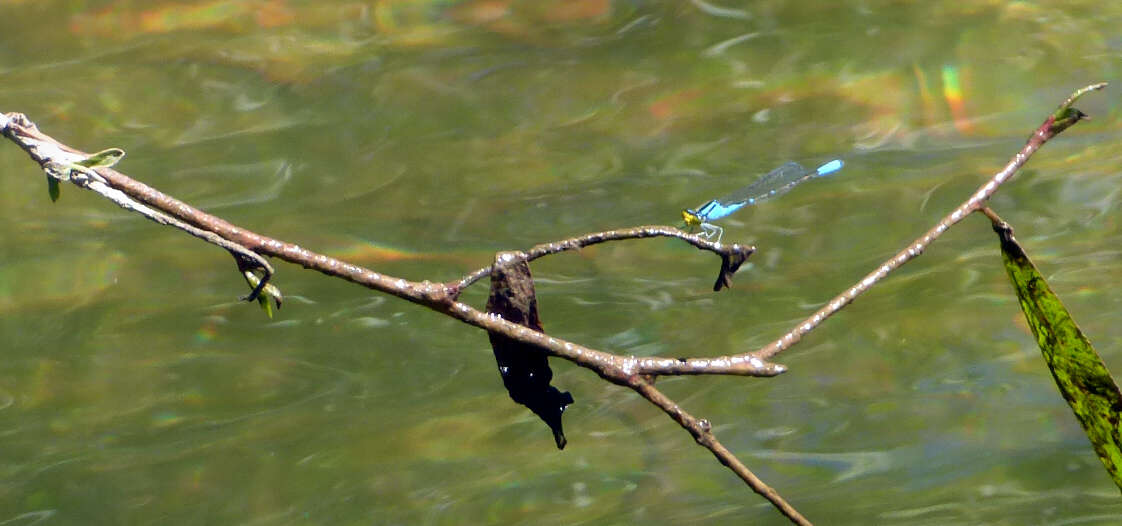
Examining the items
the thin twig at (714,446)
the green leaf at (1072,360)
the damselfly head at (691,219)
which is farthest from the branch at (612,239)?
the damselfly head at (691,219)

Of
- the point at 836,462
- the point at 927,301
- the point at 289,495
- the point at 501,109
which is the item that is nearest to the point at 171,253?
the point at 289,495

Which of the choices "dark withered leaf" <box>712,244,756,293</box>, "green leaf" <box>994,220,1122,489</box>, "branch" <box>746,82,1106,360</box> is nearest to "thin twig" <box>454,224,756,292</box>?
"dark withered leaf" <box>712,244,756,293</box>

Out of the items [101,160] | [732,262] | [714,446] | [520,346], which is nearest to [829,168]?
[732,262]

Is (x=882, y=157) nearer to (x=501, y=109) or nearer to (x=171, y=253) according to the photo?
(x=501, y=109)

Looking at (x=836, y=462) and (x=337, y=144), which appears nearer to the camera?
(x=836, y=462)

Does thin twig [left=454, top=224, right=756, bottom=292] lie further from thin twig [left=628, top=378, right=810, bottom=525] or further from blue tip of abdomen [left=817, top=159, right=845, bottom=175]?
blue tip of abdomen [left=817, top=159, right=845, bottom=175]

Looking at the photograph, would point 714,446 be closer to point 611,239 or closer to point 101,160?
point 611,239
